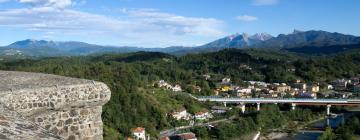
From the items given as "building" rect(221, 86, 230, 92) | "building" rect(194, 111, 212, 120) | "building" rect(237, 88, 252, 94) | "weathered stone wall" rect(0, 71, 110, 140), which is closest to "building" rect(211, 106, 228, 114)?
"building" rect(194, 111, 212, 120)

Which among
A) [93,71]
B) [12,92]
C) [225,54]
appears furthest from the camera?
[225,54]

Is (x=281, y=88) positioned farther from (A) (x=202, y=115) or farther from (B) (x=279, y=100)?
(A) (x=202, y=115)

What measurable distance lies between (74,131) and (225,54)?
11881 centimetres

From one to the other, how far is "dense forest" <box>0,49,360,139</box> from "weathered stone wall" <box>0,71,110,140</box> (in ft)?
59.7

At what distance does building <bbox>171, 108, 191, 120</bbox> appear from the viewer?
50775mm

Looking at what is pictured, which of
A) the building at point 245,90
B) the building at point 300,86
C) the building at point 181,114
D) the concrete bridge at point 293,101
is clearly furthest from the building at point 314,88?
the building at point 181,114

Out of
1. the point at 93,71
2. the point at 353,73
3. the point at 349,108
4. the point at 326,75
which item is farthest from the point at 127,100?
the point at 353,73

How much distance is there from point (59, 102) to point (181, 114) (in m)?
→ 47.2

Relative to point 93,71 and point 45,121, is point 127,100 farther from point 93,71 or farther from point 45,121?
point 45,121

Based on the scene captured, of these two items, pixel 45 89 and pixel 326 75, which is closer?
pixel 45 89

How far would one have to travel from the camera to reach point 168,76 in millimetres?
81375

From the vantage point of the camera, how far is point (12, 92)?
4828 mm

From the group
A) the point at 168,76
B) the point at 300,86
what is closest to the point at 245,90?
the point at 300,86

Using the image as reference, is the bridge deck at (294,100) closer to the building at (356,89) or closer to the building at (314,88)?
the building at (314,88)
